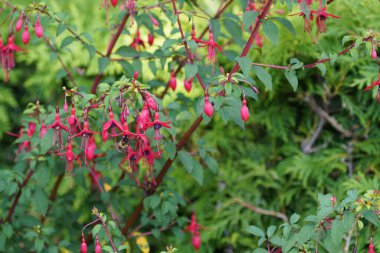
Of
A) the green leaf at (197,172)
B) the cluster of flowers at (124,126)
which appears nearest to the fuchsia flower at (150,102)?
the cluster of flowers at (124,126)

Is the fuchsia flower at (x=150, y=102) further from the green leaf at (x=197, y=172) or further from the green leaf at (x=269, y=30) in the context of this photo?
the green leaf at (x=197, y=172)

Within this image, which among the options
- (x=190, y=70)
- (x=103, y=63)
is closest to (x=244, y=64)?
(x=190, y=70)

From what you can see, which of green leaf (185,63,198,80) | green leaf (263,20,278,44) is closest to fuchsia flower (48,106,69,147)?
green leaf (185,63,198,80)

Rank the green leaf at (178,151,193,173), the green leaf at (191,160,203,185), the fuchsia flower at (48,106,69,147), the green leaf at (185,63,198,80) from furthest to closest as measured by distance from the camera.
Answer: the green leaf at (191,160,203,185)
the green leaf at (178,151,193,173)
the green leaf at (185,63,198,80)
the fuchsia flower at (48,106,69,147)

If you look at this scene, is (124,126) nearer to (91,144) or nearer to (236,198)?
(91,144)

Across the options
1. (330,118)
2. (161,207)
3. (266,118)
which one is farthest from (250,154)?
(161,207)

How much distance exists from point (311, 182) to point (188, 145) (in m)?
0.67

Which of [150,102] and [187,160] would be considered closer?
[150,102]

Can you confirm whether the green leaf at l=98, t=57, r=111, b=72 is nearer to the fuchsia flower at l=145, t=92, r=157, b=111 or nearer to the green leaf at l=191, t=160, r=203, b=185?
the green leaf at l=191, t=160, r=203, b=185

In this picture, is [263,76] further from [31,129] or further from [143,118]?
[31,129]

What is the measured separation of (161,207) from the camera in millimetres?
2285

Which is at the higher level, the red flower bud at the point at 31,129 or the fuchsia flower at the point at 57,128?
the red flower bud at the point at 31,129

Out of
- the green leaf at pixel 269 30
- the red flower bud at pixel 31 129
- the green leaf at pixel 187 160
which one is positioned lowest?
the green leaf at pixel 187 160

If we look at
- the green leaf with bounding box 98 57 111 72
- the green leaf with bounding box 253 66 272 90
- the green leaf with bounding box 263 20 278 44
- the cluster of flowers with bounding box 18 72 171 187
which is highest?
the green leaf with bounding box 98 57 111 72
